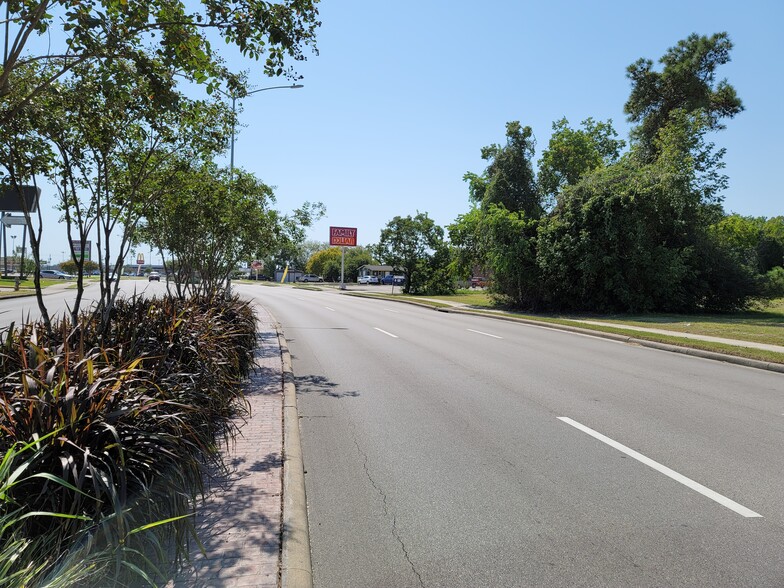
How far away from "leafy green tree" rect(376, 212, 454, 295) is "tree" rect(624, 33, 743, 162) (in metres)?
22.3

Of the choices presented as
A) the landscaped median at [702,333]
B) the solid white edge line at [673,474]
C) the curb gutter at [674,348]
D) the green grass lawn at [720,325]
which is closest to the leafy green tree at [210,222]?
the solid white edge line at [673,474]

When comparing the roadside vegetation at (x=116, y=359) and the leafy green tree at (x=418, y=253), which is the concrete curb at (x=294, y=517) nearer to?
the roadside vegetation at (x=116, y=359)

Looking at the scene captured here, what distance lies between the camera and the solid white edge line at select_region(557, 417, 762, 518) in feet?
15.0

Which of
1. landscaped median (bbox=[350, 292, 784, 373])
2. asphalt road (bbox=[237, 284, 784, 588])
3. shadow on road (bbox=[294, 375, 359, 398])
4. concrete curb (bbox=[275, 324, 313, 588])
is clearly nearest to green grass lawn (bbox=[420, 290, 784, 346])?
landscaped median (bbox=[350, 292, 784, 373])

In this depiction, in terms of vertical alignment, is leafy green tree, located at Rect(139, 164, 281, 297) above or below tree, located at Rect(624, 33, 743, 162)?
below

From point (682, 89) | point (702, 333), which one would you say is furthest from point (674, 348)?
point (682, 89)

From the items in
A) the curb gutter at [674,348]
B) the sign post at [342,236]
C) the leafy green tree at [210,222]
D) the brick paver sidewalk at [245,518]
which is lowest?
the brick paver sidewalk at [245,518]

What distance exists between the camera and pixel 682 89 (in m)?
Answer: 38.3

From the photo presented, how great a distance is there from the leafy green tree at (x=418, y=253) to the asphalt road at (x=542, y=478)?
46193 millimetres

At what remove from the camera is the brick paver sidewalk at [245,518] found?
3.34 m

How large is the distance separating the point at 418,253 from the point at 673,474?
173 ft

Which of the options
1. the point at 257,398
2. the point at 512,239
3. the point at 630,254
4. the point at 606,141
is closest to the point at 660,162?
the point at 630,254

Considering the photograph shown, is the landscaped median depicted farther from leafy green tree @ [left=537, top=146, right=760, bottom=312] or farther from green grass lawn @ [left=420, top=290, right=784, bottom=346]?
leafy green tree @ [left=537, top=146, right=760, bottom=312]

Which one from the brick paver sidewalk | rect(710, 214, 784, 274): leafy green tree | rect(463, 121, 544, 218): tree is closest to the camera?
the brick paver sidewalk
